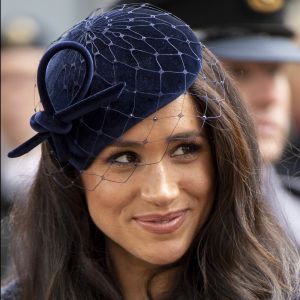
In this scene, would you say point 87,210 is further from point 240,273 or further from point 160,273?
point 240,273

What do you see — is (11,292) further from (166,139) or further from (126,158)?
(166,139)

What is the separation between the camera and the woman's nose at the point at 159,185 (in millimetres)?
2645

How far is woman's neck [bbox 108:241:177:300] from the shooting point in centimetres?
293

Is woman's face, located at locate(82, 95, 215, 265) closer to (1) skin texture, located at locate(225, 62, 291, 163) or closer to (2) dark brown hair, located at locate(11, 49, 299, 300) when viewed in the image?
(2) dark brown hair, located at locate(11, 49, 299, 300)

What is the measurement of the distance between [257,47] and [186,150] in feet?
5.97

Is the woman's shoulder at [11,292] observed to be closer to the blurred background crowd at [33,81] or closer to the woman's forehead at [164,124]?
the blurred background crowd at [33,81]

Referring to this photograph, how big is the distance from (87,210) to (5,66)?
212 cm

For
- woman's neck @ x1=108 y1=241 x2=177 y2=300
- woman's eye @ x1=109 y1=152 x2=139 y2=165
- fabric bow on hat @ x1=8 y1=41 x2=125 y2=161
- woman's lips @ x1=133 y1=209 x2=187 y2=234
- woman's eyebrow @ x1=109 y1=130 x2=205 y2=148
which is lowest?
woman's neck @ x1=108 y1=241 x2=177 y2=300

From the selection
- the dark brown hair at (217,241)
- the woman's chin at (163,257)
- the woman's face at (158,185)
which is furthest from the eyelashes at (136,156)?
the woman's chin at (163,257)

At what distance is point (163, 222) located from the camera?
8.98 ft

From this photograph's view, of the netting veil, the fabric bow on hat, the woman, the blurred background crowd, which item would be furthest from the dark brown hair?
the blurred background crowd

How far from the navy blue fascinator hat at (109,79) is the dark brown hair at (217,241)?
13 cm

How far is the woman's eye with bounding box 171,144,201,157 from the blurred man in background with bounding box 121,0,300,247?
1.37 m

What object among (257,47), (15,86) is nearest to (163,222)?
(257,47)
